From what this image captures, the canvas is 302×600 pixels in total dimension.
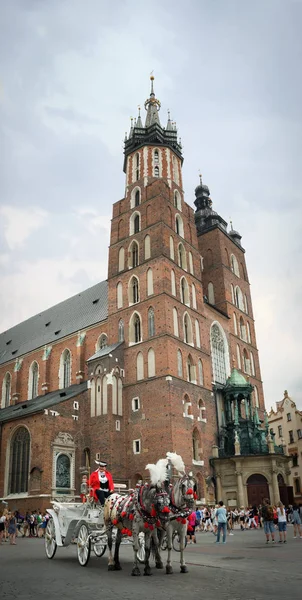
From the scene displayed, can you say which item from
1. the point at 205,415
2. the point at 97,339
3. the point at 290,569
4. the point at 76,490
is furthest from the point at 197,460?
the point at 290,569

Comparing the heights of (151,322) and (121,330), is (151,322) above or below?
below

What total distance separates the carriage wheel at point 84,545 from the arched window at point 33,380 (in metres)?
32.1

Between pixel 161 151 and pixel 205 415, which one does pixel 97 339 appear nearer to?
pixel 205 415

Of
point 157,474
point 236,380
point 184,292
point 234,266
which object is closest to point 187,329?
point 184,292

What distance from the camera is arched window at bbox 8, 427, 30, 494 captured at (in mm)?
30812

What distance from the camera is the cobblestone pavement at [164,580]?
23.6 feet

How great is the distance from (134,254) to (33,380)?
51.2 ft

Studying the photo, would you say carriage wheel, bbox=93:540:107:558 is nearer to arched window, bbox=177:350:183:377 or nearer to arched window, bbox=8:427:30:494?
arched window, bbox=8:427:30:494

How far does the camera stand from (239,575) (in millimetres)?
8930

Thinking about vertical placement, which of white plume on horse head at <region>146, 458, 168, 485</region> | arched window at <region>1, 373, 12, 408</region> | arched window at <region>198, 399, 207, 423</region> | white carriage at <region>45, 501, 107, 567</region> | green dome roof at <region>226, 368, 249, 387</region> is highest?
arched window at <region>1, 373, 12, 408</region>

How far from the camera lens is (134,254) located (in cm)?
3684

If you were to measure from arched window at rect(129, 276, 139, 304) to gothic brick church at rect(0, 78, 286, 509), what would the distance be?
0.26 ft

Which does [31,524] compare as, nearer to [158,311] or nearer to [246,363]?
[158,311]

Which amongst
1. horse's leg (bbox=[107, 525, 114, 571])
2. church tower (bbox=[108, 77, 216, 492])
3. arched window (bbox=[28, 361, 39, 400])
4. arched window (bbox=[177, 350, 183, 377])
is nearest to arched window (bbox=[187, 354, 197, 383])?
church tower (bbox=[108, 77, 216, 492])
